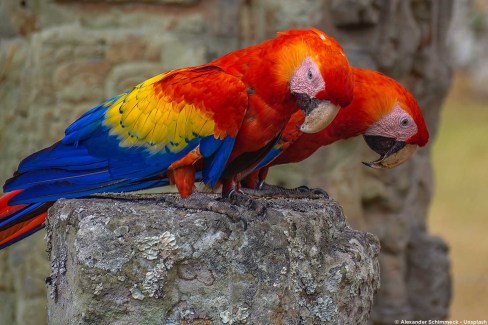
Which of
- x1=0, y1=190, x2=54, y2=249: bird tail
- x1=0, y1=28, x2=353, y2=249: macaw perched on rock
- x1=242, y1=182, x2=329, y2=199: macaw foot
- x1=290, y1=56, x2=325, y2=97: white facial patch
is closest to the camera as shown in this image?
x1=290, y1=56, x2=325, y2=97: white facial patch

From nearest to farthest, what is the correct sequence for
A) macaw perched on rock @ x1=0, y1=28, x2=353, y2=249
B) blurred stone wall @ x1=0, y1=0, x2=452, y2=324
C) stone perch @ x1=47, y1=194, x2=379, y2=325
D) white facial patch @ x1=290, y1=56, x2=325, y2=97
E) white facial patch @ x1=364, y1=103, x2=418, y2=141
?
stone perch @ x1=47, y1=194, x2=379, y2=325 → white facial patch @ x1=290, y1=56, x2=325, y2=97 → macaw perched on rock @ x1=0, y1=28, x2=353, y2=249 → white facial patch @ x1=364, y1=103, x2=418, y2=141 → blurred stone wall @ x1=0, y1=0, x2=452, y2=324

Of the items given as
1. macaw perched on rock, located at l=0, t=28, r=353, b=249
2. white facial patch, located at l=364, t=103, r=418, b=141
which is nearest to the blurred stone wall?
white facial patch, located at l=364, t=103, r=418, b=141

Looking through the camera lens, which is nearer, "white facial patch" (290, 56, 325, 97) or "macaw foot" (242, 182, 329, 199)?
"white facial patch" (290, 56, 325, 97)

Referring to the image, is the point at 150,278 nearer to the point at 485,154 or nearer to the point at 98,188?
the point at 98,188

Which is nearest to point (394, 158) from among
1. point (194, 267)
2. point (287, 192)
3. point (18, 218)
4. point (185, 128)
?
point (287, 192)

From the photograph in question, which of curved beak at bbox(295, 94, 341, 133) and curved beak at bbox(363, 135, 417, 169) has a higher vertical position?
curved beak at bbox(295, 94, 341, 133)

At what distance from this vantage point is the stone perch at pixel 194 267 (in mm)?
2418

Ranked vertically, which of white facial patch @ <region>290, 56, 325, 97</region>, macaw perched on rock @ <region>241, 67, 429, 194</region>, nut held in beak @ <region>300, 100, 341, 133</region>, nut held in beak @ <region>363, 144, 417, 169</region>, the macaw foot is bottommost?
the macaw foot

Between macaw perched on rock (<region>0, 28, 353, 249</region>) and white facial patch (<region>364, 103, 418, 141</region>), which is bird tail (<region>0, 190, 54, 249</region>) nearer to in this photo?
macaw perched on rock (<region>0, 28, 353, 249</region>)

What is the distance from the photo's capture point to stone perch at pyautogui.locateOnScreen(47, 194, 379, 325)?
2.42 metres

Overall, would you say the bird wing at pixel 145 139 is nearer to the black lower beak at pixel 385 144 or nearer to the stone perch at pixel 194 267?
the stone perch at pixel 194 267

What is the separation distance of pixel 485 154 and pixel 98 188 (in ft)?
27.8

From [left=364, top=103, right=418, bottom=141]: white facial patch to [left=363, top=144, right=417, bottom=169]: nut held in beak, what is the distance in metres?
0.07

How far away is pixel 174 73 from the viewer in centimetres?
287
